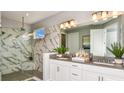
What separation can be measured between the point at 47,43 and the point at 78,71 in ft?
4.39

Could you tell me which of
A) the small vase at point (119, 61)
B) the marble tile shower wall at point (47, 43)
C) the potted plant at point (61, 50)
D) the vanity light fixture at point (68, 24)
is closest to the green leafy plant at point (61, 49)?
the potted plant at point (61, 50)

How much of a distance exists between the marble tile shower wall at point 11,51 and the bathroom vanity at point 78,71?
1037 mm

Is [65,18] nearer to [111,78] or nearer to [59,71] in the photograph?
[59,71]

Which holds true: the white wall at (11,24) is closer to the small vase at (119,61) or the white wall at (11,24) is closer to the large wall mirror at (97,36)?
the large wall mirror at (97,36)

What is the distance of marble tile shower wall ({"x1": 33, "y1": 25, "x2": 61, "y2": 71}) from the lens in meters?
3.37

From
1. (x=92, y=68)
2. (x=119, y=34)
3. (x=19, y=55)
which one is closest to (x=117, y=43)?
(x=119, y=34)

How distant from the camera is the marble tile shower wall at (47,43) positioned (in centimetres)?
337

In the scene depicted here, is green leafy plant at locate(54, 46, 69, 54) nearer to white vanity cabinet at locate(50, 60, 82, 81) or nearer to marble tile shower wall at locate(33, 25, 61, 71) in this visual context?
marble tile shower wall at locate(33, 25, 61, 71)

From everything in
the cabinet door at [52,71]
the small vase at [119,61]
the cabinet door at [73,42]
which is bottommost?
the cabinet door at [52,71]

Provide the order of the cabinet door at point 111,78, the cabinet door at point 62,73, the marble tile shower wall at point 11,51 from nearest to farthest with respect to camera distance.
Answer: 1. the cabinet door at point 111,78
2. the cabinet door at point 62,73
3. the marble tile shower wall at point 11,51

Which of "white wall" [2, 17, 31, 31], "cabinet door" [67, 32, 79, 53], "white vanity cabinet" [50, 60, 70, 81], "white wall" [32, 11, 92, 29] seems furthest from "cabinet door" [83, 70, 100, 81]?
"white wall" [2, 17, 31, 31]
